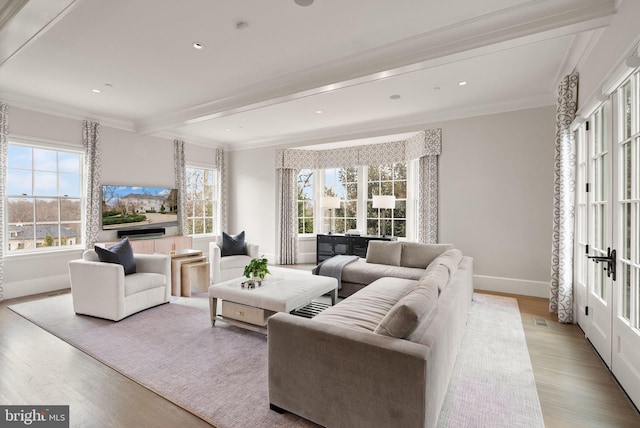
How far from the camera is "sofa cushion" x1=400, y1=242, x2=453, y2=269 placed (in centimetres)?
427

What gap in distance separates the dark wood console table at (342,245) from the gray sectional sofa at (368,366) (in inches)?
154

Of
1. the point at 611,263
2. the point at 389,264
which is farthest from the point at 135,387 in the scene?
the point at 611,263

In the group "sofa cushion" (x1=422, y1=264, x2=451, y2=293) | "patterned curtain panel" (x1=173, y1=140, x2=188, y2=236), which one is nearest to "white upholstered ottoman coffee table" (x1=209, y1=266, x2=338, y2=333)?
"sofa cushion" (x1=422, y1=264, x2=451, y2=293)

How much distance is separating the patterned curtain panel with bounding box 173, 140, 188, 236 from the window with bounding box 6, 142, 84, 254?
1658 millimetres

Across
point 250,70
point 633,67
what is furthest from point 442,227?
point 250,70

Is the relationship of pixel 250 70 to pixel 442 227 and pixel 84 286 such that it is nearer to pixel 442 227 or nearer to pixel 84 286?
pixel 84 286

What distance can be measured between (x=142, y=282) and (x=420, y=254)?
146 inches

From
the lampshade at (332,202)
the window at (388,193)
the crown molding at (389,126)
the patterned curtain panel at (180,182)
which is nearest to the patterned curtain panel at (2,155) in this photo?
the patterned curtain panel at (180,182)

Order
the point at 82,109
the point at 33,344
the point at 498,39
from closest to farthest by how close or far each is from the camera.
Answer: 1. the point at 498,39
2. the point at 33,344
3. the point at 82,109

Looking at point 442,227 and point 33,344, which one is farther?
point 442,227

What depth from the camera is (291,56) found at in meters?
3.35

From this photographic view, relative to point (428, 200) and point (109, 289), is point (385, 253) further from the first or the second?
point (109, 289)

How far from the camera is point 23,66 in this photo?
11.8 feet

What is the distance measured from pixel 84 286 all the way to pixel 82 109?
10.6 feet
